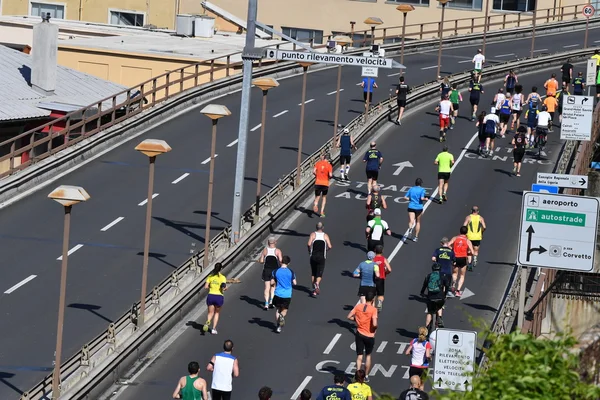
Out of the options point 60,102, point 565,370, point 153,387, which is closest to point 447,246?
point 153,387

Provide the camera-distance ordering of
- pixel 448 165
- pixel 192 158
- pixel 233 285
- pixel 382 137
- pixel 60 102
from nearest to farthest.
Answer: pixel 233 285 → pixel 448 165 → pixel 192 158 → pixel 382 137 → pixel 60 102

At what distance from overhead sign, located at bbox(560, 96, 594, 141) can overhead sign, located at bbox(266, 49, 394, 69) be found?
4.23 m

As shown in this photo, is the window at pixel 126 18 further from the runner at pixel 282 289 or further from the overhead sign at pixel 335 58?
the runner at pixel 282 289

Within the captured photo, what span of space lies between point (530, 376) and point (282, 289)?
15.8 metres

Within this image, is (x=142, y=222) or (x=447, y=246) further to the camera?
(x=142, y=222)

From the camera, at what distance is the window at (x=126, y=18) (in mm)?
87688

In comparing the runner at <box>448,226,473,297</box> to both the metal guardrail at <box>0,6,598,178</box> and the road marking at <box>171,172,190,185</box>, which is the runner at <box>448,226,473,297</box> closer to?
the road marking at <box>171,172,190,185</box>

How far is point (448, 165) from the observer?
111ft

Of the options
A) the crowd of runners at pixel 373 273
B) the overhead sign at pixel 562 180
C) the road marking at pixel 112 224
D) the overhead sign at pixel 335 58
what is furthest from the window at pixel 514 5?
the overhead sign at pixel 562 180

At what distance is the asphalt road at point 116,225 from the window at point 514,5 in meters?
39.8

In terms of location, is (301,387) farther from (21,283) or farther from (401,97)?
(401,97)

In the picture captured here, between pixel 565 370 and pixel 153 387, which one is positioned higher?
pixel 565 370

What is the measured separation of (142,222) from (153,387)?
10472mm

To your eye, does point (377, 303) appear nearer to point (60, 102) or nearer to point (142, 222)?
point (142, 222)
